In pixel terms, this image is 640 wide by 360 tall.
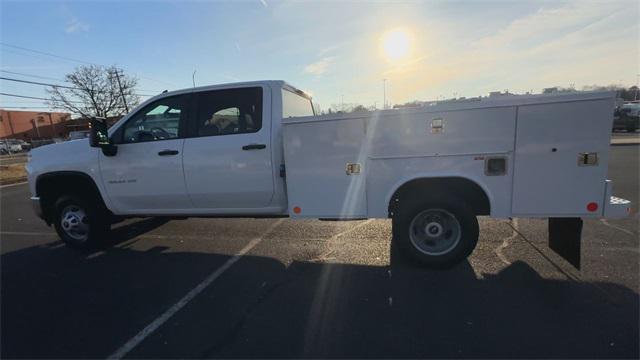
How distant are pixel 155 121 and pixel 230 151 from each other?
1260mm

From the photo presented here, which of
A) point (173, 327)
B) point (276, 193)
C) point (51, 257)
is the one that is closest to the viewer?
point (173, 327)

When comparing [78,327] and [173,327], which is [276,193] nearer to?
[173,327]

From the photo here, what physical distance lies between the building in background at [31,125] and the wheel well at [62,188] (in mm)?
79327

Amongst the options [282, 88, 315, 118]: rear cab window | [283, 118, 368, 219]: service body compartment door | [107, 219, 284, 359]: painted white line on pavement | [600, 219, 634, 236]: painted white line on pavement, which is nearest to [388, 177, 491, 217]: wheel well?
[283, 118, 368, 219]: service body compartment door

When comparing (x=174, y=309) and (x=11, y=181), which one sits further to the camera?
(x=11, y=181)

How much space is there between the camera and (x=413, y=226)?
13.2ft

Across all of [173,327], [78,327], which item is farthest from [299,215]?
[78,327]

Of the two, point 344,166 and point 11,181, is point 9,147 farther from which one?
point 344,166

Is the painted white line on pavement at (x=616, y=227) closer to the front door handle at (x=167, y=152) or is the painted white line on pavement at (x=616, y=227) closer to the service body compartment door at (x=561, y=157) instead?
the service body compartment door at (x=561, y=157)

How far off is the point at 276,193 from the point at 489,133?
2413 millimetres

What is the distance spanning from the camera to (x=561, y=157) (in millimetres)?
3471

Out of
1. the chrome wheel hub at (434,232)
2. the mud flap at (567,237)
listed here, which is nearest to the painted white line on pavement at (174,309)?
the chrome wheel hub at (434,232)

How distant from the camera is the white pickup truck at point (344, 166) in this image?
3.49 m

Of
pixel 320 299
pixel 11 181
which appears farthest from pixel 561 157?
pixel 11 181
